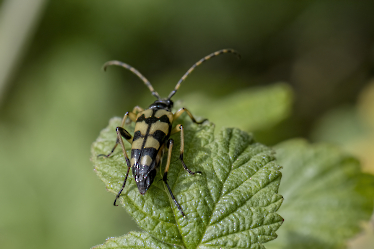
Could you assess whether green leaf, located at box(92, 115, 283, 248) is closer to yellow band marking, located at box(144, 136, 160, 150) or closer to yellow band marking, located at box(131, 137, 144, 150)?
yellow band marking, located at box(131, 137, 144, 150)

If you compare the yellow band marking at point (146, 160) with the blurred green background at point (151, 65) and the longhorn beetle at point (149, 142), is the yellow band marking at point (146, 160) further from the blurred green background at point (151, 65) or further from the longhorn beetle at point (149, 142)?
the blurred green background at point (151, 65)

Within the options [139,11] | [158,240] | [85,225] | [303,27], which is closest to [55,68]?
[139,11]

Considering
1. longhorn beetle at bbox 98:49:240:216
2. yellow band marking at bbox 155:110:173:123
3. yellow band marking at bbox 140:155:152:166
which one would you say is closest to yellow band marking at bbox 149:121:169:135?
longhorn beetle at bbox 98:49:240:216

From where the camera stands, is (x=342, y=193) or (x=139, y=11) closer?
(x=342, y=193)

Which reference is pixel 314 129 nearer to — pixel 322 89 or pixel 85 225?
pixel 322 89

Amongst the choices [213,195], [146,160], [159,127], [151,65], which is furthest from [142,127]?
[151,65]

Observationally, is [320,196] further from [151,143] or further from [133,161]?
[133,161]
